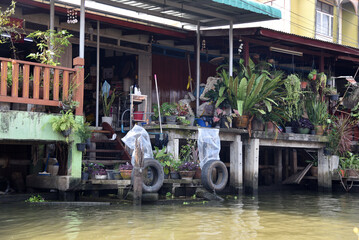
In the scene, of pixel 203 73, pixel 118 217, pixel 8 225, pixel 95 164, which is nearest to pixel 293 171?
pixel 203 73

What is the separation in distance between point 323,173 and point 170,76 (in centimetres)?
547

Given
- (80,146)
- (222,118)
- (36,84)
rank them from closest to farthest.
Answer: (36,84) → (80,146) → (222,118)

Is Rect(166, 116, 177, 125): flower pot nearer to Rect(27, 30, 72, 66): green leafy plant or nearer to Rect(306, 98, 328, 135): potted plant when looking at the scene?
Rect(27, 30, 72, 66): green leafy plant

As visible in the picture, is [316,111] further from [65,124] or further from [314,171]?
[65,124]

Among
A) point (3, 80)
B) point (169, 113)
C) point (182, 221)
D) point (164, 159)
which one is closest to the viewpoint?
point (182, 221)

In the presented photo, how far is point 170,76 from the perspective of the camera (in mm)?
15562

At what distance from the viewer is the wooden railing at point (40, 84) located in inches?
371

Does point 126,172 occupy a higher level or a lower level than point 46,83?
lower

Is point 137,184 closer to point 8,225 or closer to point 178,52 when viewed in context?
point 8,225

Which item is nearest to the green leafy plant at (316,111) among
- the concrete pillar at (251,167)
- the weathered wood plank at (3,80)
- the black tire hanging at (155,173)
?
the concrete pillar at (251,167)

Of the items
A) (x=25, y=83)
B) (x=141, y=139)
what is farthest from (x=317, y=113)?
(x=25, y=83)

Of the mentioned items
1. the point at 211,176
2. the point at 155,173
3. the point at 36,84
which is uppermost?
the point at 36,84

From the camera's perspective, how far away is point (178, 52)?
52.3 feet

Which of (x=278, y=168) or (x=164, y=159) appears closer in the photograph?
(x=164, y=159)
